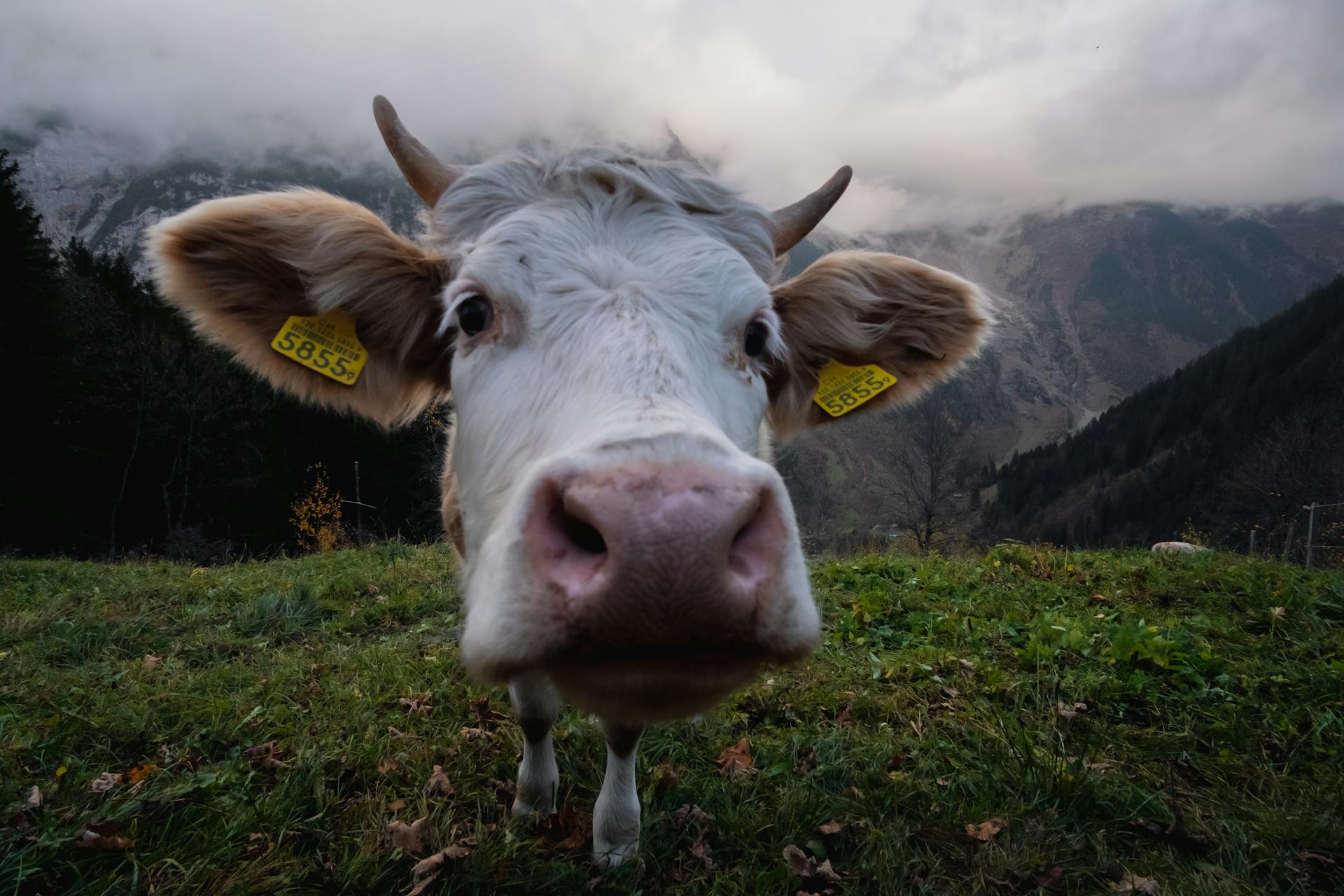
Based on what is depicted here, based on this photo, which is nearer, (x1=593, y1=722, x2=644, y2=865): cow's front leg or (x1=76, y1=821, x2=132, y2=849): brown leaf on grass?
(x1=76, y1=821, x2=132, y2=849): brown leaf on grass

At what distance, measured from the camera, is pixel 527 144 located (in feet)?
9.77

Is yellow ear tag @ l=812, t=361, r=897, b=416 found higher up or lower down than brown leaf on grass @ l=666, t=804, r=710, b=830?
higher up

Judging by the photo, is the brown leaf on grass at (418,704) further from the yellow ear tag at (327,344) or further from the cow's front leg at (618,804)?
the yellow ear tag at (327,344)

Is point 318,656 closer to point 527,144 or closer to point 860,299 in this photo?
point 527,144

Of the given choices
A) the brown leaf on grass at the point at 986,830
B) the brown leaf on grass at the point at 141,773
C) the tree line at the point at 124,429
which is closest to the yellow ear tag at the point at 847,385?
the brown leaf on grass at the point at 986,830

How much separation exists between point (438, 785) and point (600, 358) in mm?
2285

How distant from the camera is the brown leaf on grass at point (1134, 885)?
7.93 ft

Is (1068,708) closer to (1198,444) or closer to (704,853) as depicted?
(704,853)

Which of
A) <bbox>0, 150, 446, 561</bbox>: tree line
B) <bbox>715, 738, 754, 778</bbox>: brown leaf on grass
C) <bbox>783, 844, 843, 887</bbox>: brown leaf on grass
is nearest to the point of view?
<bbox>783, 844, 843, 887</bbox>: brown leaf on grass

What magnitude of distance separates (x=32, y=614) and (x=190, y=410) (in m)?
22.3

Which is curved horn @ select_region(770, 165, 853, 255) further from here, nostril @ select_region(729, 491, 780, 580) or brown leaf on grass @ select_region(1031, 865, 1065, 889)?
brown leaf on grass @ select_region(1031, 865, 1065, 889)

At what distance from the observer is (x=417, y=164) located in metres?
2.85

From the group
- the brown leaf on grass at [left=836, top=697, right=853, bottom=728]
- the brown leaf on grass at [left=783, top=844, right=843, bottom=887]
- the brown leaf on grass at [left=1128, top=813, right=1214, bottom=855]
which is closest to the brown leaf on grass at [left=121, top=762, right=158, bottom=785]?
the brown leaf on grass at [left=783, top=844, right=843, bottom=887]

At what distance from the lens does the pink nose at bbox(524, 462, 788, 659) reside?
1.25m
